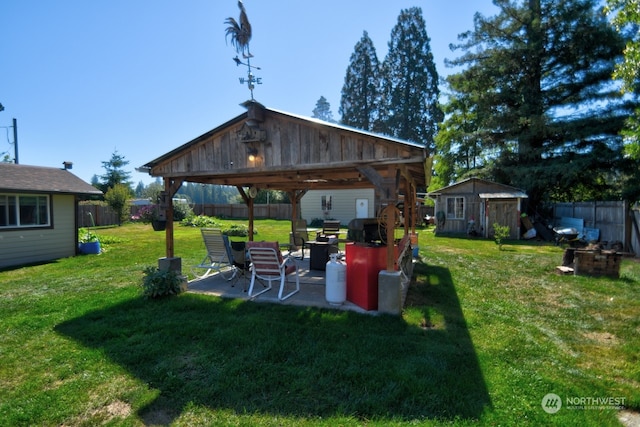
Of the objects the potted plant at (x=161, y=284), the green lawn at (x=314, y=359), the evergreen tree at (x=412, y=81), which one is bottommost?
the green lawn at (x=314, y=359)

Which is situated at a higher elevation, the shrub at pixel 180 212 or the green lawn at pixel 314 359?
the shrub at pixel 180 212

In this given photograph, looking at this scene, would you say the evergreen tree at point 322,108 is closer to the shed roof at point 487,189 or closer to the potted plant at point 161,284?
the shed roof at point 487,189

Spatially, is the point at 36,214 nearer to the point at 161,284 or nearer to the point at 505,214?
the point at 161,284

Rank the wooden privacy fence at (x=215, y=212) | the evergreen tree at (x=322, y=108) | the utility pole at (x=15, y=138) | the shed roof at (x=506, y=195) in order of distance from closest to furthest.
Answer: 1. the shed roof at (x=506, y=195)
2. the wooden privacy fence at (x=215, y=212)
3. the utility pole at (x=15, y=138)
4. the evergreen tree at (x=322, y=108)

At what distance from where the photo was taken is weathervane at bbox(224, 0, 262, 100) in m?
5.43

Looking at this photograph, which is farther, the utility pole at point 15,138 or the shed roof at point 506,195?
the utility pole at point 15,138

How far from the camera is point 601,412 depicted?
2.53 m

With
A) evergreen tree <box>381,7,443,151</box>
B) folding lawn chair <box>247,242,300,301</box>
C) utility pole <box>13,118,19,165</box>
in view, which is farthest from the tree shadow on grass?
evergreen tree <box>381,7,443,151</box>

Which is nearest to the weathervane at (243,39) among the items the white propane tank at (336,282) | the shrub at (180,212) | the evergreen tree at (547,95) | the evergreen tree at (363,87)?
the white propane tank at (336,282)

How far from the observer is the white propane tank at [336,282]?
497 cm

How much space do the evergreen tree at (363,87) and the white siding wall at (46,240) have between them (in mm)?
27871

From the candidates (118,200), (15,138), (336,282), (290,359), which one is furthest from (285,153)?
(15,138)

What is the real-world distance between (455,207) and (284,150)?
14.3 meters

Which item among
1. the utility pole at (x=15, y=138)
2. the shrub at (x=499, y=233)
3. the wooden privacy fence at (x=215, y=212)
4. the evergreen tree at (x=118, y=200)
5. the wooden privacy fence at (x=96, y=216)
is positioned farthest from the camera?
the utility pole at (x=15, y=138)
